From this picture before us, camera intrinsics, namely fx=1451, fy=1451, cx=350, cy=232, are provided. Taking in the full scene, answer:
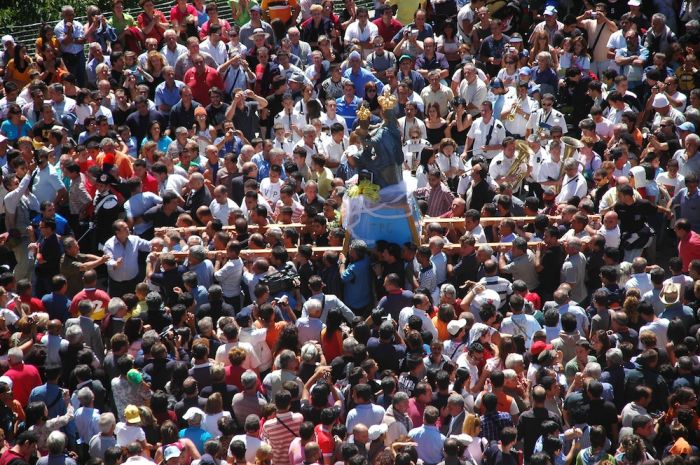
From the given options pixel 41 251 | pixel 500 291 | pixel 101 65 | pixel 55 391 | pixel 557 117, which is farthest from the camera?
pixel 101 65

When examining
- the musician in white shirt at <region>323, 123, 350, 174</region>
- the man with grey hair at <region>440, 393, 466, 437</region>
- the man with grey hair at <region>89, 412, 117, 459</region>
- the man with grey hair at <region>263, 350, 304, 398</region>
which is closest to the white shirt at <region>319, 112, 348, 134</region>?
the musician in white shirt at <region>323, 123, 350, 174</region>

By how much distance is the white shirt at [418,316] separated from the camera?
14.8m

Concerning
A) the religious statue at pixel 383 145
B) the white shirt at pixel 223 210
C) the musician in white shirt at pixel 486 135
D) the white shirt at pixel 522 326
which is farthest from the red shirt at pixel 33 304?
the musician in white shirt at pixel 486 135

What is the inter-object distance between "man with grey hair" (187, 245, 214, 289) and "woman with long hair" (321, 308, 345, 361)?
197 centimetres

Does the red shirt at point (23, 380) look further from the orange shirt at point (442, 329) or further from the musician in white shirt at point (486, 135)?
the musician in white shirt at point (486, 135)

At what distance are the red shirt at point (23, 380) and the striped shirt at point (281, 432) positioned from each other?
9.37ft

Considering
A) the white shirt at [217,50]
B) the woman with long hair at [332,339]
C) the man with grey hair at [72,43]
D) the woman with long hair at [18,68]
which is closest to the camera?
the woman with long hair at [332,339]

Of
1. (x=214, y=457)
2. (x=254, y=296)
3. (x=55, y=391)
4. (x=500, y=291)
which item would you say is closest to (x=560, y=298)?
(x=500, y=291)

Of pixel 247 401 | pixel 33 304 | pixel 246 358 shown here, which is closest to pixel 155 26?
pixel 33 304

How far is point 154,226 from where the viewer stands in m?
17.6

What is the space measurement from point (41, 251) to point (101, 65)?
450 cm

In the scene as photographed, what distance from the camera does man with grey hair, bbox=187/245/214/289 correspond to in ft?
53.1

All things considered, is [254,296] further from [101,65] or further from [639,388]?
[101,65]

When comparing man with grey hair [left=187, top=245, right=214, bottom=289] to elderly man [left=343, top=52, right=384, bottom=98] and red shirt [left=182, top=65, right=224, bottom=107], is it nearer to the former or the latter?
red shirt [left=182, top=65, right=224, bottom=107]
